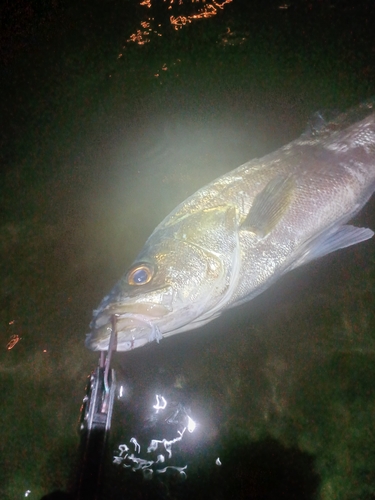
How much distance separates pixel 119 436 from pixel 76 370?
0.64 meters

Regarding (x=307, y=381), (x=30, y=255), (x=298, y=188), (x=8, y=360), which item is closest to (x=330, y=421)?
(x=307, y=381)

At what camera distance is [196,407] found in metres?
2.46

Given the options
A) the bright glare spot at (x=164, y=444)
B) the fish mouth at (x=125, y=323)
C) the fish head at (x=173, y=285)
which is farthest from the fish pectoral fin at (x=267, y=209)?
the bright glare spot at (x=164, y=444)

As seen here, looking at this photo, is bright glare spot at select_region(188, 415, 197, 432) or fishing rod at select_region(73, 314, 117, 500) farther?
bright glare spot at select_region(188, 415, 197, 432)

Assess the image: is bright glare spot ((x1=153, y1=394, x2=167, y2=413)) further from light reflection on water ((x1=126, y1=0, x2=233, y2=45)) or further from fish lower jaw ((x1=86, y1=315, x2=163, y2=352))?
light reflection on water ((x1=126, y1=0, x2=233, y2=45))

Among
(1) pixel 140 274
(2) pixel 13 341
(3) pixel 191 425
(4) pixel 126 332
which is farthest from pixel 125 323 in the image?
(2) pixel 13 341

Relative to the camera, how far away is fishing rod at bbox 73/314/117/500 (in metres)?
1.54

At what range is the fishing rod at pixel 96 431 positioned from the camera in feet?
5.04

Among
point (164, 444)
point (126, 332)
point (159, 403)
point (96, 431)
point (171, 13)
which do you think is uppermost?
point (171, 13)

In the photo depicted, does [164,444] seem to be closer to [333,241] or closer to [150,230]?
[150,230]

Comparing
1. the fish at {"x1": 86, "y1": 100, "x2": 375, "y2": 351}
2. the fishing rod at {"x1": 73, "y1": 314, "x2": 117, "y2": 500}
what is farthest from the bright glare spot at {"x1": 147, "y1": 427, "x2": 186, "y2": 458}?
the fish at {"x1": 86, "y1": 100, "x2": 375, "y2": 351}

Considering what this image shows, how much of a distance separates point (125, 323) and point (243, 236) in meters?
1.00

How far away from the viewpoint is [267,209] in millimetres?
2117

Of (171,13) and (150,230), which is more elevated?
(171,13)
